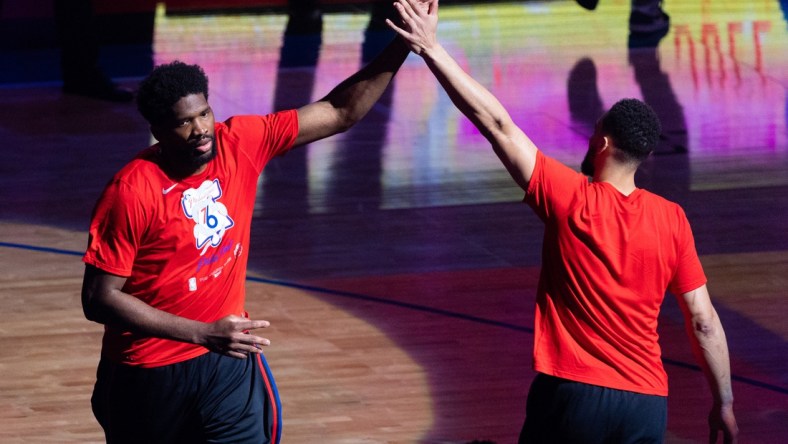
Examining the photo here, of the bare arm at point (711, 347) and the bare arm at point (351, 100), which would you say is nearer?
the bare arm at point (711, 347)

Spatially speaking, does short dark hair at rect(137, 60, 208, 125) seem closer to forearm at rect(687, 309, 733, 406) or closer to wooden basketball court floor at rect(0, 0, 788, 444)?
forearm at rect(687, 309, 733, 406)

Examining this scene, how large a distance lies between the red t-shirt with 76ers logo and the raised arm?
0.66 m

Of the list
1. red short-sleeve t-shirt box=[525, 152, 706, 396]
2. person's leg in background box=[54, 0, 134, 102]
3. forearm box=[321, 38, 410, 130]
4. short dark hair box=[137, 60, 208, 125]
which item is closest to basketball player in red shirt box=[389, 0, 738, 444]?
red short-sleeve t-shirt box=[525, 152, 706, 396]

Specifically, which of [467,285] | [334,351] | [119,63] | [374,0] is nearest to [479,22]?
[374,0]

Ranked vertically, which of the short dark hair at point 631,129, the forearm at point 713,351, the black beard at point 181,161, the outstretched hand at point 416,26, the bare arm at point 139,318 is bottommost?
the forearm at point 713,351

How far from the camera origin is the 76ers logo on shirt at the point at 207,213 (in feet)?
12.1

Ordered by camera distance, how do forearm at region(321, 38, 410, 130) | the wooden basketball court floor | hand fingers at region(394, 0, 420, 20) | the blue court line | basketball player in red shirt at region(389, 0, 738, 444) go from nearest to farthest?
basketball player in red shirt at region(389, 0, 738, 444) → hand fingers at region(394, 0, 420, 20) → forearm at region(321, 38, 410, 130) → the wooden basketball court floor → the blue court line

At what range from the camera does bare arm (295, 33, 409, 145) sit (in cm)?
414

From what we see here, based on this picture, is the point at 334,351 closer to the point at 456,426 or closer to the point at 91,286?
the point at 456,426

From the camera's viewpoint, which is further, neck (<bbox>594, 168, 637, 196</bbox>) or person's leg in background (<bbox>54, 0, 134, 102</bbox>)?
person's leg in background (<bbox>54, 0, 134, 102</bbox>)

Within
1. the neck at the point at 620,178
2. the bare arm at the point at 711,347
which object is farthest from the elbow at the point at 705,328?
the neck at the point at 620,178

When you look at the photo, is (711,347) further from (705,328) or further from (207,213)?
(207,213)

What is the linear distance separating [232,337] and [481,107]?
948mm

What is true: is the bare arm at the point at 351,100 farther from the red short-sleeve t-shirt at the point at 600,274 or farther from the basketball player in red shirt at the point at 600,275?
the red short-sleeve t-shirt at the point at 600,274
